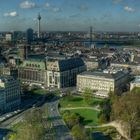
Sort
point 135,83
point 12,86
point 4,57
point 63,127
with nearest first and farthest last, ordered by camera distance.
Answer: point 63,127 < point 12,86 < point 135,83 < point 4,57

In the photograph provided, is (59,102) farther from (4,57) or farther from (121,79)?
(4,57)

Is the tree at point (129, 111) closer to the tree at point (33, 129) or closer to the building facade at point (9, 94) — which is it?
the tree at point (33, 129)

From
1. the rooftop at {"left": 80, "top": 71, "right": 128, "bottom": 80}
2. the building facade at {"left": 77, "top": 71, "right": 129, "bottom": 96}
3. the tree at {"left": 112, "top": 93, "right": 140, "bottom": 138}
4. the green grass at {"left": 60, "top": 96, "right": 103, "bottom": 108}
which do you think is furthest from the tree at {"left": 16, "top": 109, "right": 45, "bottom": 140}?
the rooftop at {"left": 80, "top": 71, "right": 128, "bottom": 80}

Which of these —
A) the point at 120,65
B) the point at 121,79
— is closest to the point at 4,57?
the point at 120,65

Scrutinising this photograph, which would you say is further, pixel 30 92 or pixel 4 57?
pixel 4 57

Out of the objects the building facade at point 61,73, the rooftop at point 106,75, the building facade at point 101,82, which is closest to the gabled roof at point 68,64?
the building facade at point 61,73

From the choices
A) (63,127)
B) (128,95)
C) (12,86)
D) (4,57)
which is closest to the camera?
(63,127)
